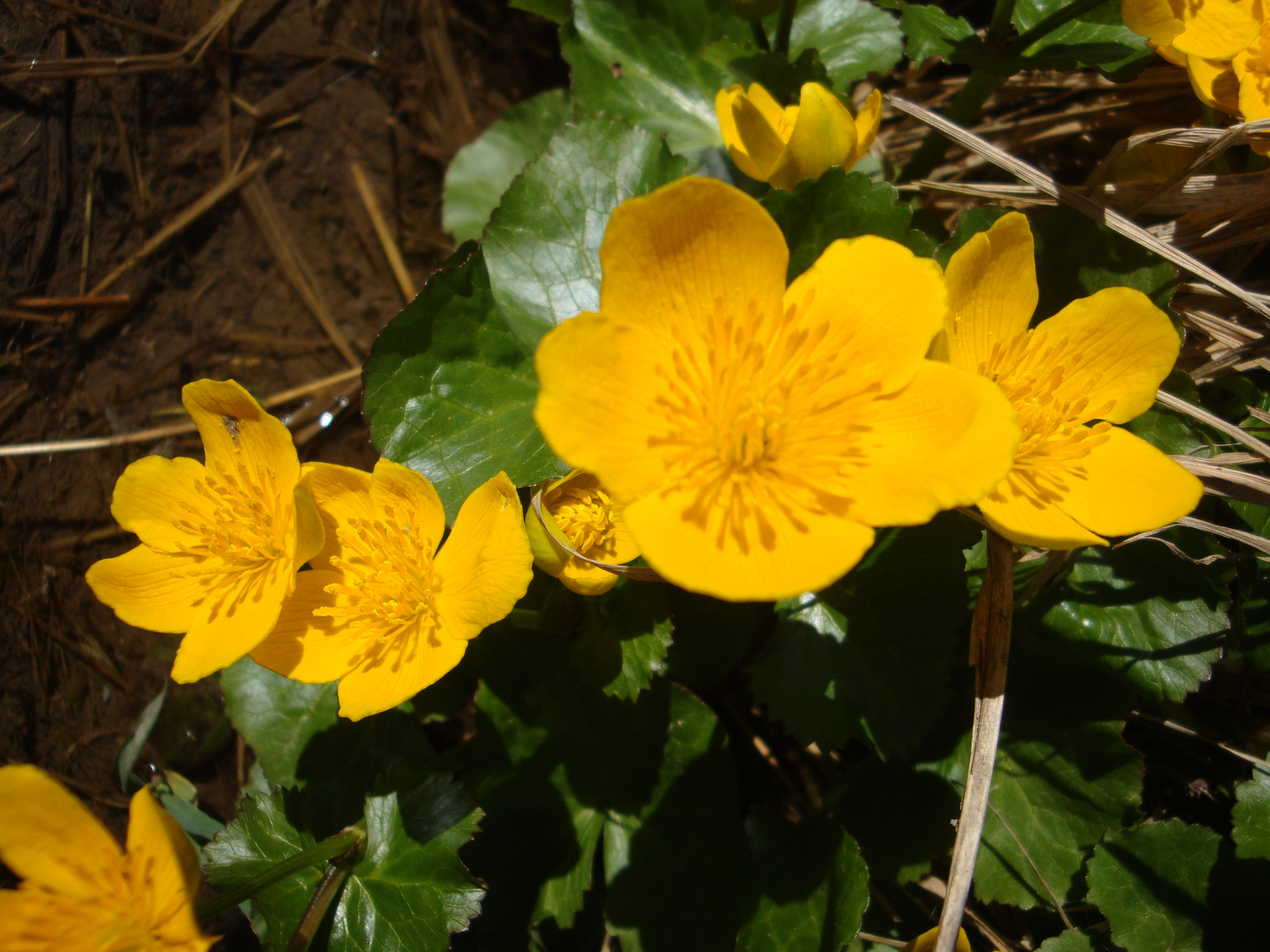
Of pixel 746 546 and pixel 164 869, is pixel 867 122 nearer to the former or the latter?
pixel 746 546

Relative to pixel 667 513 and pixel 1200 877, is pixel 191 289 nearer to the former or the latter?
pixel 667 513

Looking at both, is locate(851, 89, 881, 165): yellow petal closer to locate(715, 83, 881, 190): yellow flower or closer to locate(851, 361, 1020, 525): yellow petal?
locate(715, 83, 881, 190): yellow flower

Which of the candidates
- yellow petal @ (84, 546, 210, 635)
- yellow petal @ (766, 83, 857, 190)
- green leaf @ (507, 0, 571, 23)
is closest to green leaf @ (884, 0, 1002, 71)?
yellow petal @ (766, 83, 857, 190)

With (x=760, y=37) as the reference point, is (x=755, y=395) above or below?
below

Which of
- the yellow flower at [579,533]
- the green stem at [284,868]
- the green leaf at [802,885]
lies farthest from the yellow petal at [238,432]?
the green leaf at [802,885]

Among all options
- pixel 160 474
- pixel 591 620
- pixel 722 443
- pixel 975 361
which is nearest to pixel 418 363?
pixel 160 474

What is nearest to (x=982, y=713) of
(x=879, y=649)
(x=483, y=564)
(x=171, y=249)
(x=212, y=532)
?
(x=879, y=649)
